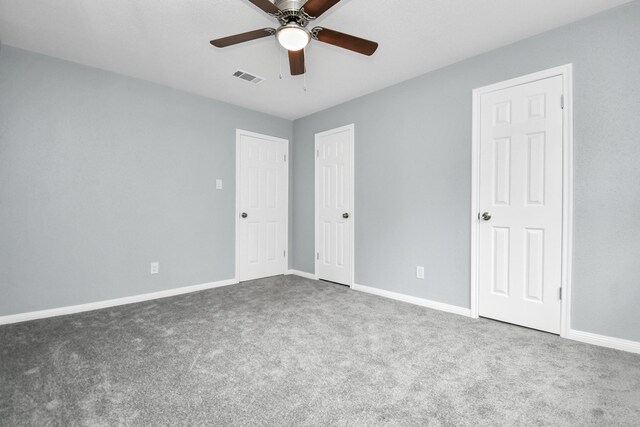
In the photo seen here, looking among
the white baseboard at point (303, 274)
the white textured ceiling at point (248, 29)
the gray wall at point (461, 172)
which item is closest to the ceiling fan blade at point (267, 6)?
the white textured ceiling at point (248, 29)

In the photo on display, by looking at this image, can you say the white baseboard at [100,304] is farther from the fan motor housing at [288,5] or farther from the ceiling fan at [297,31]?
the fan motor housing at [288,5]

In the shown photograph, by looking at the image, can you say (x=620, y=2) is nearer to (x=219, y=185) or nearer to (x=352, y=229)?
(x=352, y=229)

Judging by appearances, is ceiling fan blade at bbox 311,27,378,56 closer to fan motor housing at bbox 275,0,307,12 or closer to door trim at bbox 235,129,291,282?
fan motor housing at bbox 275,0,307,12

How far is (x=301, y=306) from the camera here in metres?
3.23

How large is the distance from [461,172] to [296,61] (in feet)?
6.18

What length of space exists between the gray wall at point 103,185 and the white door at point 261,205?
190 millimetres

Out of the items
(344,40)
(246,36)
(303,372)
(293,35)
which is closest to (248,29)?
(246,36)

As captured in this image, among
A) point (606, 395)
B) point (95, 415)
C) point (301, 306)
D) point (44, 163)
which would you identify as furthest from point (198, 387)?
point (44, 163)

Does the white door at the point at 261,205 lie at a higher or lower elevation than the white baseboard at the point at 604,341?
higher

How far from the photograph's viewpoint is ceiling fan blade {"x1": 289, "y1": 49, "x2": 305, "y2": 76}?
2.23 meters

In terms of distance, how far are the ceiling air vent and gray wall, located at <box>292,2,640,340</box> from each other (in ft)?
4.06

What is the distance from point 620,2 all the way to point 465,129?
4.20 ft

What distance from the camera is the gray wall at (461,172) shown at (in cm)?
218

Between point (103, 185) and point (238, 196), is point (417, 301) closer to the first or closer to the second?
point (238, 196)
